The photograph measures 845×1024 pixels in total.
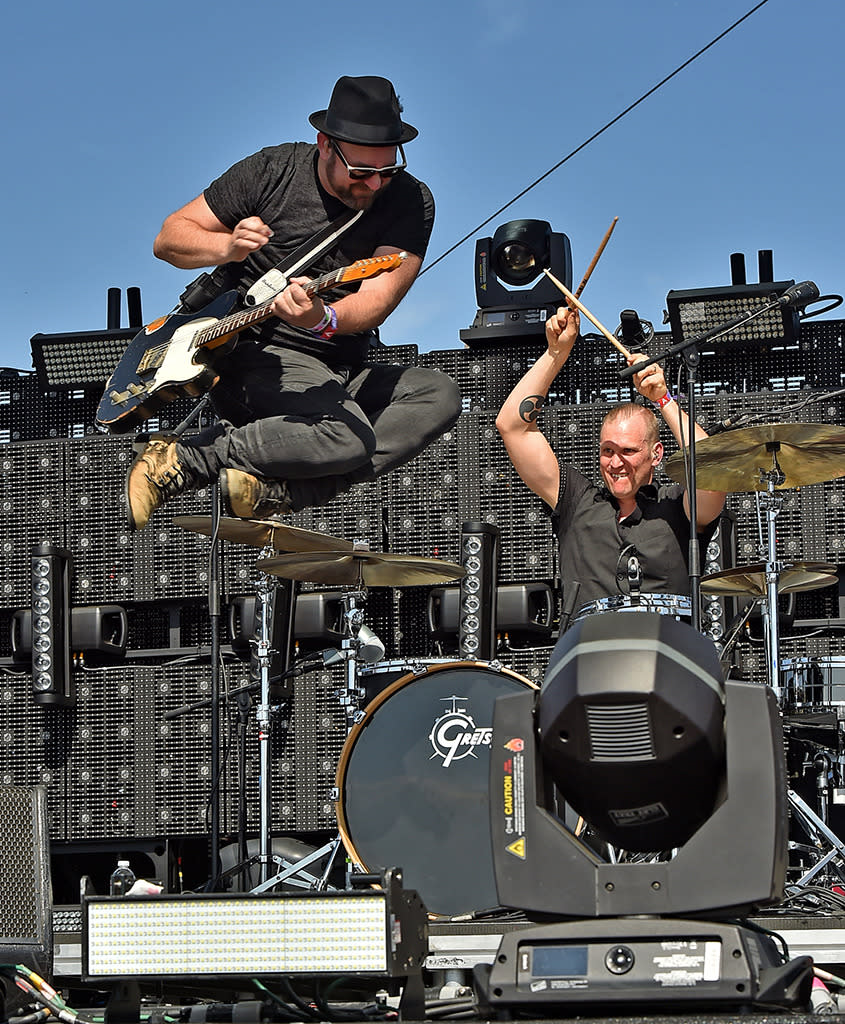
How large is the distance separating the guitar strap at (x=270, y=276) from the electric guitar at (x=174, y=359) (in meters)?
0.04

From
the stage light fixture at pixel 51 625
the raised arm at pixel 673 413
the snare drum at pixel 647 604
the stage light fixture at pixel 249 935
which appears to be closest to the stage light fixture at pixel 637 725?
the stage light fixture at pixel 249 935

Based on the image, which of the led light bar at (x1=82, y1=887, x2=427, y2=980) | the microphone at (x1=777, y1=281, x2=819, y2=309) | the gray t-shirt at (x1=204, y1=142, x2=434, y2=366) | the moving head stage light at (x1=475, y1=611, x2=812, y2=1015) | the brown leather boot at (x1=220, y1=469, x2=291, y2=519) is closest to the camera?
the moving head stage light at (x1=475, y1=611, x2=812, y2=1015)

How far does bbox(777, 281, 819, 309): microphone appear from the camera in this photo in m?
3.93

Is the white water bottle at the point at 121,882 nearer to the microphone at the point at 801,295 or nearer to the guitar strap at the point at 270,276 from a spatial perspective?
→ the guitar strap at the point at 270,276

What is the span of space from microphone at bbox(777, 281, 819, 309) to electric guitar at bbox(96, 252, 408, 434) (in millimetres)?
1238

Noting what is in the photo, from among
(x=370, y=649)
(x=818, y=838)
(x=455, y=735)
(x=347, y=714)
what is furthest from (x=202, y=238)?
(x=818, y=838)

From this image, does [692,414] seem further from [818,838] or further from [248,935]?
[248,935]

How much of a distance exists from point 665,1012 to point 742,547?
451cm

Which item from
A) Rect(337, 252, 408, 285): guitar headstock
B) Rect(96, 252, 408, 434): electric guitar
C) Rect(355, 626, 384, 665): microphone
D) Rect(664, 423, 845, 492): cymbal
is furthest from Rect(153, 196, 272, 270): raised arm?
Rect(664, 423, 845, 492): cymbal

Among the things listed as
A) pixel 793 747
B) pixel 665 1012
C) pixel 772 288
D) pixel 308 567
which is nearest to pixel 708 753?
pixel 665 1012

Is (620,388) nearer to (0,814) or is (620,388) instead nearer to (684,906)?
(0,814)

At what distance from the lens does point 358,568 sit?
5207 millimetres

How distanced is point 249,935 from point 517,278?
4315 millimetres

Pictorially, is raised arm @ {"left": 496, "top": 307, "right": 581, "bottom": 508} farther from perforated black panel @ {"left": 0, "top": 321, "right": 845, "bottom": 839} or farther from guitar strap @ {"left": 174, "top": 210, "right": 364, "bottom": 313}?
perforated black panel @ {"left": 0, "top": 321, "right": 845, "bottom": 839}
